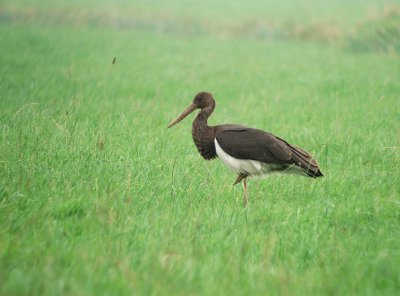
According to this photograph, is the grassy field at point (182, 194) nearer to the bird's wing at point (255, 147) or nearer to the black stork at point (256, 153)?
the black stork at point (256, 153)

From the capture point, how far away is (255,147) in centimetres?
486

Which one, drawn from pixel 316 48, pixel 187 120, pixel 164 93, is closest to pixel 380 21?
pixel 316 48

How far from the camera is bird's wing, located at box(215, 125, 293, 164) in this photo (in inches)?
190

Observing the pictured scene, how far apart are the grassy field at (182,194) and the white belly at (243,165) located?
230 millimetres

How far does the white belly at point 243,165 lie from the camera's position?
4.90 m

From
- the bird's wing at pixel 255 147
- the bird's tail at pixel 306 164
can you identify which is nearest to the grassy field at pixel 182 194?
the bird's tail at pixel 306 164

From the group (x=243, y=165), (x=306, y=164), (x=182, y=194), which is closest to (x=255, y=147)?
(x=243, y=165)

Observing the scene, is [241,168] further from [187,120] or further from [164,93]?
[164,93]

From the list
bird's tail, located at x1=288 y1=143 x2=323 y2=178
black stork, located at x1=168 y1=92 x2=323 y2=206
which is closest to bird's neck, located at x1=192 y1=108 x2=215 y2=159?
black stork, located at x1=168 y1=92 x2=323 y2=206

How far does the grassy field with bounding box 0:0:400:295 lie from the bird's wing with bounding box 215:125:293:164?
38 cm

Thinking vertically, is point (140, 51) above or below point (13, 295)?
below

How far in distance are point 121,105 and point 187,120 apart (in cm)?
109

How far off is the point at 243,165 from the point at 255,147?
21cm

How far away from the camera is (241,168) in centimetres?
495
